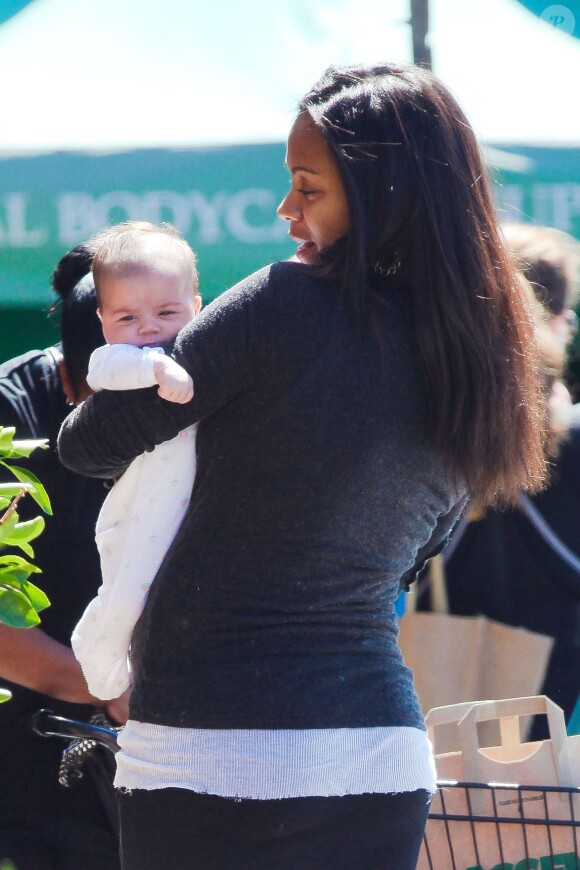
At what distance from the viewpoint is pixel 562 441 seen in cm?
275

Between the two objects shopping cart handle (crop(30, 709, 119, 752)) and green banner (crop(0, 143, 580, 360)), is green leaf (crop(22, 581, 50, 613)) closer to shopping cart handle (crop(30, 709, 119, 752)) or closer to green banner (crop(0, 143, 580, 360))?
shopping cart handle (crop(30, 709, 119, 752))

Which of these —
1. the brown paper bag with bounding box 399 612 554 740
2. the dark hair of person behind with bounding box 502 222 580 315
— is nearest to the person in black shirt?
the brown paper bag with bounding box 399 612 554 740

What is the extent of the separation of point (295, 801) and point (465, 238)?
0.64 metres

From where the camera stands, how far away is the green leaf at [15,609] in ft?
3.90

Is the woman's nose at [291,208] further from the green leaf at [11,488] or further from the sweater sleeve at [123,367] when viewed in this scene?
the green leaf at [11,488]

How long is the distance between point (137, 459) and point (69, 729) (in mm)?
648

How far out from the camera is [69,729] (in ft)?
5.75

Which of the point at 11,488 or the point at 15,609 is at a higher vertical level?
the point at 11,488

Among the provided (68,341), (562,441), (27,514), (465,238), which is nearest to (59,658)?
(27,514)

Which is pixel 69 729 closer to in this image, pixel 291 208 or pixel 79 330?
pixel 79 330

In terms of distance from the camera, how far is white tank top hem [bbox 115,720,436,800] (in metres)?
1.21

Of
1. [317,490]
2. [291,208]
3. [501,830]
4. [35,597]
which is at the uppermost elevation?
[291,208]

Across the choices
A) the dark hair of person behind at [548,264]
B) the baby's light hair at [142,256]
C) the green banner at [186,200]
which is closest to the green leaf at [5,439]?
the baby's light hair at [142,256]

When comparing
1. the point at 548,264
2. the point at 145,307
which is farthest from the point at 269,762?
the point at 548,264
